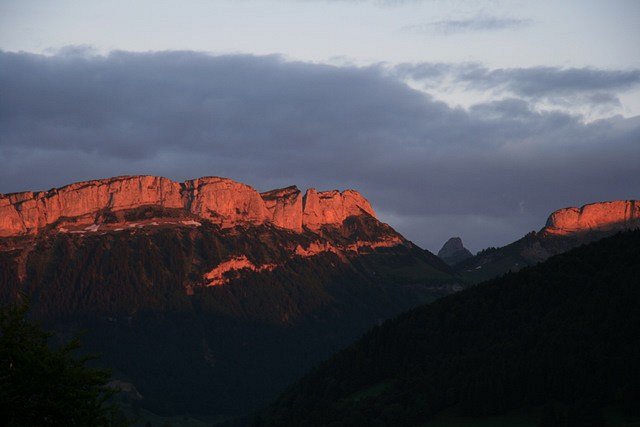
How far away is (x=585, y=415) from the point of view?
185 m

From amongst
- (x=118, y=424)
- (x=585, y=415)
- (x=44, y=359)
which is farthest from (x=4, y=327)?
(x=585, y=415)

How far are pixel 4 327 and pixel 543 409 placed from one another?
143 metres

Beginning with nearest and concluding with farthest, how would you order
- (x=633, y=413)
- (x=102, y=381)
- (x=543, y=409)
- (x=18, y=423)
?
(x=18, y=423) < (x=102, y=381) < (x=633, y=413) < (x=543, y=409)

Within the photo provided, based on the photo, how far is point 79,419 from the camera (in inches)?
2539

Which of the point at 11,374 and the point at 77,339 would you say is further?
the point at 77,339

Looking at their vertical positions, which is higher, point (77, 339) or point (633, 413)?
point (77, 339)

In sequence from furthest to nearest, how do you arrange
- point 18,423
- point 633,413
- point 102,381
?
point 633,413
point 102,381
point 18,423

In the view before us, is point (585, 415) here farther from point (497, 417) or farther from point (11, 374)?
point (11, 374)

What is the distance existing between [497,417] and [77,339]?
140 metres

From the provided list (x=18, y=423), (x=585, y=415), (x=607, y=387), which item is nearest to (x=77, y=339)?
(x=18, y=423)

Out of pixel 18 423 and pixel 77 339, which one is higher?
pixel 77 339

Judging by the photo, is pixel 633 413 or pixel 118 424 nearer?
pixel 118 424

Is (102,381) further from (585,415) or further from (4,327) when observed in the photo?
(585,415)

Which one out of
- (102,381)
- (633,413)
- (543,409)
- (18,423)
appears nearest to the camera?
(18,423)
